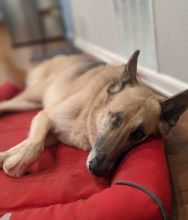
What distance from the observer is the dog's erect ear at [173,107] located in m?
1.49

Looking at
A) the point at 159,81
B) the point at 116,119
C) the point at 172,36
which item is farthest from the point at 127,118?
the point at 159,81

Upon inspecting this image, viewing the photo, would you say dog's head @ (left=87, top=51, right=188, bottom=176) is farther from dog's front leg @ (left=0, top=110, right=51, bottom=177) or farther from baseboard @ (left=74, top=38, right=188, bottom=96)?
baseboard @ (left=74, top=38, right=188, bottom=96)

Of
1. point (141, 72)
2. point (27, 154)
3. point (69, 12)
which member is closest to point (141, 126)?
point (27, 154)

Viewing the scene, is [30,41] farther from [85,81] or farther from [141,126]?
[141,126]

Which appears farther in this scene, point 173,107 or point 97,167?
point 173,107

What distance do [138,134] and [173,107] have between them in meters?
0.21

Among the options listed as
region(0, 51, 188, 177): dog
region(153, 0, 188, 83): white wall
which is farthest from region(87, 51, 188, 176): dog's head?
region(153, 0, 188, 83): white wall

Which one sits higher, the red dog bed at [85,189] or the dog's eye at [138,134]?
the dog's eye at [138,134]

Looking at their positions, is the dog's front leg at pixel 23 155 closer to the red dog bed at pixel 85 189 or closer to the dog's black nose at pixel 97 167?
the red dog bed at pixel 85 189

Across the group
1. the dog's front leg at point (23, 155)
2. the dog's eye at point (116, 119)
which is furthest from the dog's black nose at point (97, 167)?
the dog's front leg at point (23, 155)

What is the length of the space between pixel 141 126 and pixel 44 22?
5269mm

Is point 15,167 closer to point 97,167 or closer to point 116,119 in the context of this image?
point 97,167

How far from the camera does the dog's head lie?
1.42m

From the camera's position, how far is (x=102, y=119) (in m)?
1.58
